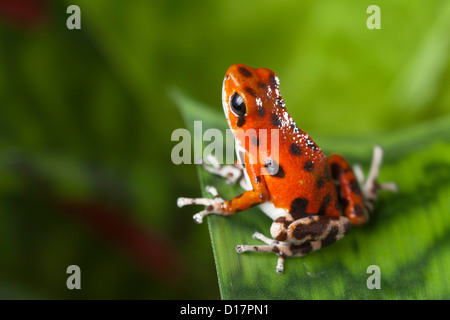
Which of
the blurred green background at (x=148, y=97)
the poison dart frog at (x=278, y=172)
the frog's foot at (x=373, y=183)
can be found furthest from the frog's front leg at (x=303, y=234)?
the blurred green background at (x=148, y=97)

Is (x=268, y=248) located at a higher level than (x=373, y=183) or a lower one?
lower

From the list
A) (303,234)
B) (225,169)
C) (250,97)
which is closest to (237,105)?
(250,97)

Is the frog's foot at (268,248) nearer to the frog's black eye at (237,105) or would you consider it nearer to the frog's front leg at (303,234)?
the frog's front leg at (303,234)

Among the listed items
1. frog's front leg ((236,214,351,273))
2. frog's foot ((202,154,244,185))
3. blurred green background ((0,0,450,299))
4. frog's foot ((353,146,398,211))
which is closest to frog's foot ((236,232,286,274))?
frog's front leg ((236,214,351,273))

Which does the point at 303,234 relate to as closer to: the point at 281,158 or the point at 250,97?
the point at 281,158

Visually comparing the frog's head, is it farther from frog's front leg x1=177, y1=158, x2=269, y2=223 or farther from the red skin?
frog's front leg x1=177, y1=158, x2=269, y2=223
